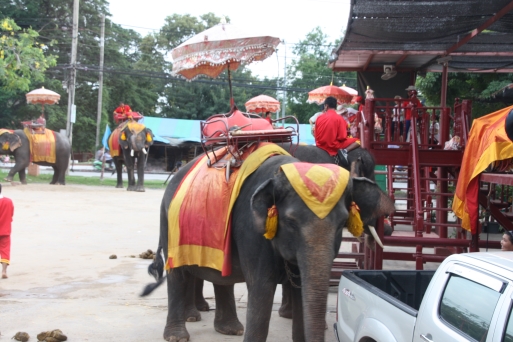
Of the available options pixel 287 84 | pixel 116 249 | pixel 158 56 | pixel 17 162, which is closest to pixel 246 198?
pixel 116 249

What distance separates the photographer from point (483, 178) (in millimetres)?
7867

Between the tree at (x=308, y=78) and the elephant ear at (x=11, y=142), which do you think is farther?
the tree at (x=308, y=78)

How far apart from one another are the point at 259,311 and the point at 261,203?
0.96 meters

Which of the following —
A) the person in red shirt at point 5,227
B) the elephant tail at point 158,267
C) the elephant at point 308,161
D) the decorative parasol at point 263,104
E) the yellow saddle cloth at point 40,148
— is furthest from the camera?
the yellow saddle cloth at point 40,148

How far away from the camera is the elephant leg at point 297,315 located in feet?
18.9

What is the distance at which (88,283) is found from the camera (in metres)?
9.40

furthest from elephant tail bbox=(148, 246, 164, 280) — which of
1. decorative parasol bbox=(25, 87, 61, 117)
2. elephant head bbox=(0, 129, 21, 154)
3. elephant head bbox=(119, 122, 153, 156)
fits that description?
decorative parasol bbox=(25, 87, 61, 117)

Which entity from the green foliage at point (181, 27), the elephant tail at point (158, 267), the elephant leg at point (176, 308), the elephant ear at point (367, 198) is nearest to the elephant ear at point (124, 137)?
the elephant tail at point (158, 267)

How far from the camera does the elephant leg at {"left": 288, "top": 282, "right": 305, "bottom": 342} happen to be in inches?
227

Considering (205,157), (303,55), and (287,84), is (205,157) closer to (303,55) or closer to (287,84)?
(287,84)

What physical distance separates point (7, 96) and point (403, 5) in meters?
37.5

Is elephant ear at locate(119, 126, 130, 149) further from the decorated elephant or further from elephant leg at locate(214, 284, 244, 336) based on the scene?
elephant leg at locate(214, 284, 244, 336)

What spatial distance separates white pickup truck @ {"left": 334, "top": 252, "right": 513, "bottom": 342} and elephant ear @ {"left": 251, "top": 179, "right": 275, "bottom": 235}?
0.88m

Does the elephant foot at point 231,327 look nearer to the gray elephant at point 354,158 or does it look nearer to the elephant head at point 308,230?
the elephant head at point 308,230
